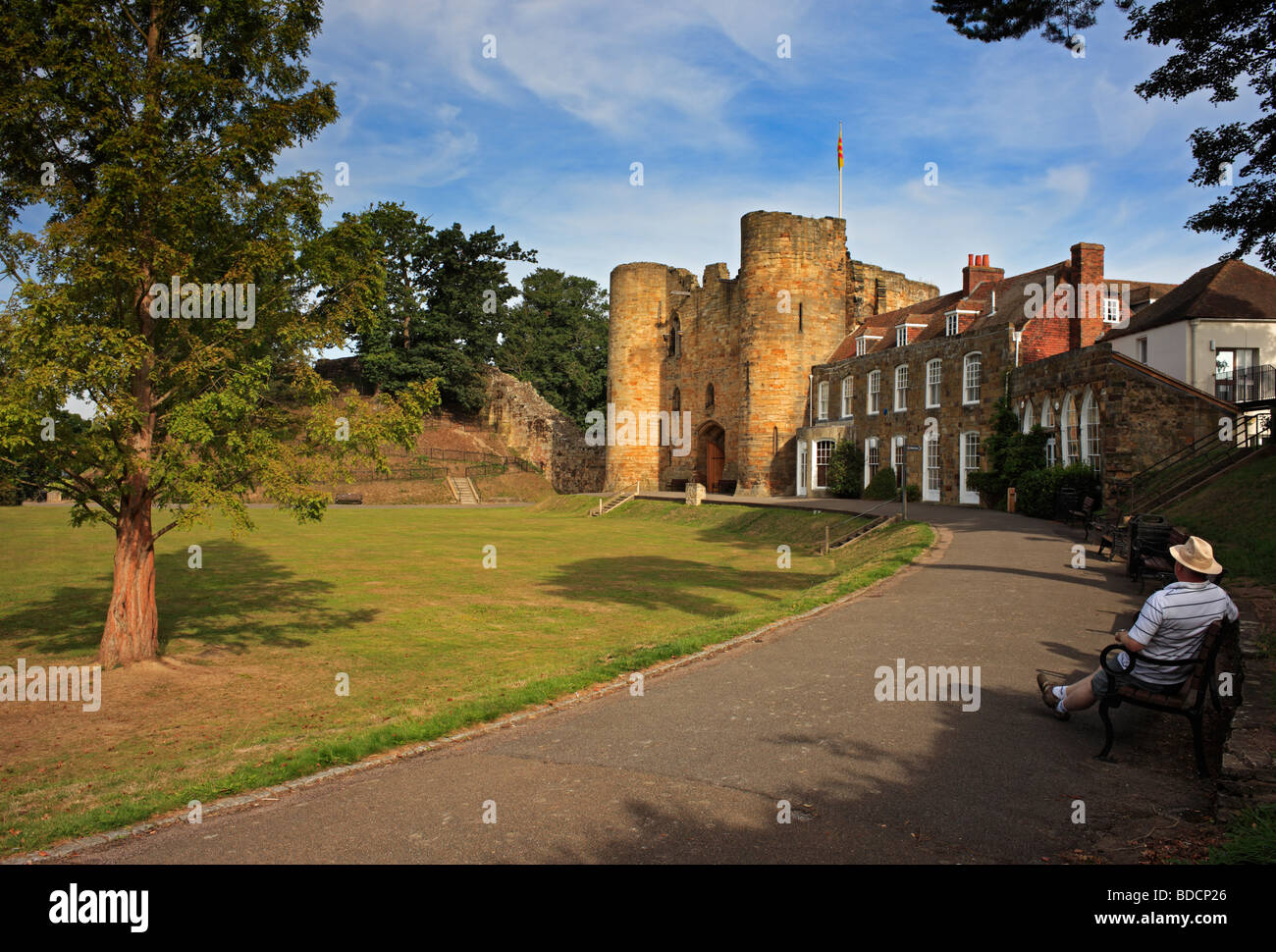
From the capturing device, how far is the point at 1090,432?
23.2 meters

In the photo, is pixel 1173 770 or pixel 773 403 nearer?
pixel 1173 770

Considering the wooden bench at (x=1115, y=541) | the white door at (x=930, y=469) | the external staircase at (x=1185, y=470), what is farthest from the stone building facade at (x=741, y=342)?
the wooden bench at (x=1115, y=541)

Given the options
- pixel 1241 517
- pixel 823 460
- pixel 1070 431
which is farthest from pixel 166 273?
pixel 823 460

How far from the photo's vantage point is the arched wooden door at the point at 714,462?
4828 centimetres

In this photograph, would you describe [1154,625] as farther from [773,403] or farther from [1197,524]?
[773,403]

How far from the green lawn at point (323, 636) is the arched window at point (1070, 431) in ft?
19.1

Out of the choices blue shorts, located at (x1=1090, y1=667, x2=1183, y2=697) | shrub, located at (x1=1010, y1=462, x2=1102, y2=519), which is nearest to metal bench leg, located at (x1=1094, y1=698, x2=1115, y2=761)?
blue shorts, located at (x1=1090, y1=667, x2=1183, y2=697)

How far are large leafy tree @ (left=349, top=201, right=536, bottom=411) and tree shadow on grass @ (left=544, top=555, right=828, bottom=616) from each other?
43.2 m

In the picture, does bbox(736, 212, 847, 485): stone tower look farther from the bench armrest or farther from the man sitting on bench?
the man sitting on bench

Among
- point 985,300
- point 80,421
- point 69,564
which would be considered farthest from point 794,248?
point 80,421

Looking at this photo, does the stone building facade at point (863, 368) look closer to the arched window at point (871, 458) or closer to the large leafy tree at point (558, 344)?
the arched window at point (871, 458)

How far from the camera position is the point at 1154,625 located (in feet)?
19.6
